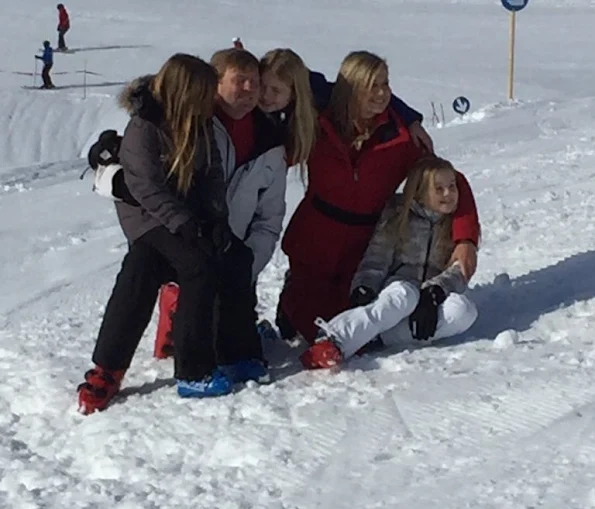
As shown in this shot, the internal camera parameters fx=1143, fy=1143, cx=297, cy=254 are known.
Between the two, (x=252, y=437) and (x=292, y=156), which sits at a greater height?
(x=292, y=156)

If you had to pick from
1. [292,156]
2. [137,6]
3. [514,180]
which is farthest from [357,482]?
[137,6]

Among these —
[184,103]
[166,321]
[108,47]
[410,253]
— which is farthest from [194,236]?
[108,47]

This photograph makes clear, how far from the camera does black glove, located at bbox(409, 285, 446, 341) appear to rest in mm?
4355

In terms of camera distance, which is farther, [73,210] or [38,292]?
[73,210]

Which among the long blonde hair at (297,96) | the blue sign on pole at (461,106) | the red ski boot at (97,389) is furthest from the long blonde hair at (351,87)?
the blue sign on pole at (461,106)

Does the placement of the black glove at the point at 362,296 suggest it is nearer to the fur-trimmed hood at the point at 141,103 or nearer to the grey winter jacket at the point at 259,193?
the grey winter jacket at the point at 259,193

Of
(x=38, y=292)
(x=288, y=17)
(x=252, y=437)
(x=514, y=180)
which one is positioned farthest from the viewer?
(x=288, y=17)

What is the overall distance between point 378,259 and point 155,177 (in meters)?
1.09

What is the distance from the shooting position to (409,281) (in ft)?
15.0

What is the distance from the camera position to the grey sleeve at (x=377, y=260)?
15.0 feet

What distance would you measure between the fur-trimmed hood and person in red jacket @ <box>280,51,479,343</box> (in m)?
0.91

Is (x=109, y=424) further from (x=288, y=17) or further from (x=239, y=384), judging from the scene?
(x=288, y=17)

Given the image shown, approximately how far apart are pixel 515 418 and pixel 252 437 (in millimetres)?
838

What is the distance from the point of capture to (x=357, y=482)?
328cm
